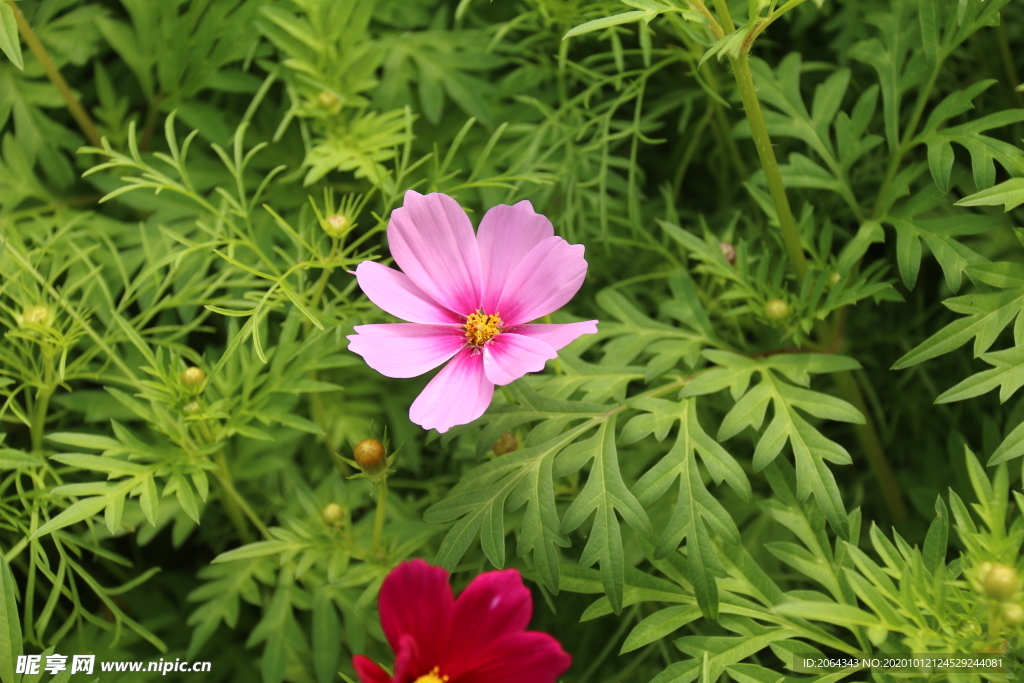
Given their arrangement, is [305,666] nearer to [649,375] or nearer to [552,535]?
[552,535]

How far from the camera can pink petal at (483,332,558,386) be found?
2.77ft

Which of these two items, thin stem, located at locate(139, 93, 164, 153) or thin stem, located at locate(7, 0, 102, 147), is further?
thin stem, located at locate(139, 93, 164, 153)

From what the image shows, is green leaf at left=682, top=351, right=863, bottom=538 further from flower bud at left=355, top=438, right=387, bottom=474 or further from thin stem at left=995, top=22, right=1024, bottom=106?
thin stem at left=995, top=22, right=1024, bottom=106

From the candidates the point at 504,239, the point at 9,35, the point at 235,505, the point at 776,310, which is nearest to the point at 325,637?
A: the point at 235,505

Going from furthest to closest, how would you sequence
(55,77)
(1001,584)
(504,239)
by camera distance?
(55,77)
(504,239)
(1001,584)

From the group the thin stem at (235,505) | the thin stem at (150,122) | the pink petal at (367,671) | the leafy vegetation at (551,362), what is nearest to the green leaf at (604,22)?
the leafy vegetation at (551,362)

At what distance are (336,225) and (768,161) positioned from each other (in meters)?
0.54

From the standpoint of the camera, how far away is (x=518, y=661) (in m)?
0.81

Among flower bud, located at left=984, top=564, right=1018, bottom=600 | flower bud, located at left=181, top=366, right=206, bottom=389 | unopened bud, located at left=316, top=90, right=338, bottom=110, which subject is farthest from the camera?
unopened bud, located at left=316, top=90, right=338, bottom=110

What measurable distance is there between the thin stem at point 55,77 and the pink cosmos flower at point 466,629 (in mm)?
970

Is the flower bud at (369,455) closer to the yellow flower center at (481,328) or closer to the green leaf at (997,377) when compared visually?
the yellow flower center at (481,328)

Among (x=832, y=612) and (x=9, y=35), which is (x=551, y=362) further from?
(x=9, y=35)

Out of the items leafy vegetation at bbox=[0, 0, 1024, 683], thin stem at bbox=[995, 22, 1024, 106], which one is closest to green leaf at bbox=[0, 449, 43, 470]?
leafy vegetation at bbox=[0, 0, 1024, 683]

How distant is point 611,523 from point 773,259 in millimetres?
585
